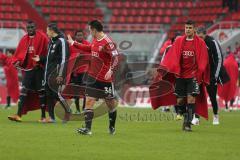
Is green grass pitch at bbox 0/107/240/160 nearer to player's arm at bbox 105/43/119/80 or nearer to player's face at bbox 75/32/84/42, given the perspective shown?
player's arm at bbox 105/43/119/80

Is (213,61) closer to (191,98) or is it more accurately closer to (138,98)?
(191,98)

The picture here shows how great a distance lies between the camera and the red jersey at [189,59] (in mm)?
14938

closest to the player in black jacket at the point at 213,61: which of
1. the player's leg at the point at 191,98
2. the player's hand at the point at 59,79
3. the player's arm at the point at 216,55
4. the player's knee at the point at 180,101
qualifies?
the player's arm at the point at 216,55

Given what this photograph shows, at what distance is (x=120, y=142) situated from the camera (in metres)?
12.3

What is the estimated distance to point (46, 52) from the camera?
690 inches

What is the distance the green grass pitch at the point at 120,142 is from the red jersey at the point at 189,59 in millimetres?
1131

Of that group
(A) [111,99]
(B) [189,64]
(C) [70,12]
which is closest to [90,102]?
(A) [111,99]

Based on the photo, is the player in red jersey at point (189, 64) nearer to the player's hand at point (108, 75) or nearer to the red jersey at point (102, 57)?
the red jersey at point (102, 57)

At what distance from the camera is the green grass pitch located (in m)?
10.4

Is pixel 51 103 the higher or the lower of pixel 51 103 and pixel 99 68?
the lower

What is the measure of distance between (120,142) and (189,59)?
331 centimetres

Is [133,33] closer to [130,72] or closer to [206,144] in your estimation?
[130,72]

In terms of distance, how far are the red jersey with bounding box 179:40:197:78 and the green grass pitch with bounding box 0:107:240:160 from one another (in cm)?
113

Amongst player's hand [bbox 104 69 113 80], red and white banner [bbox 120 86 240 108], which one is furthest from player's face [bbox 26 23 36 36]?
red and white banner [bbox 120 86 240 108]
